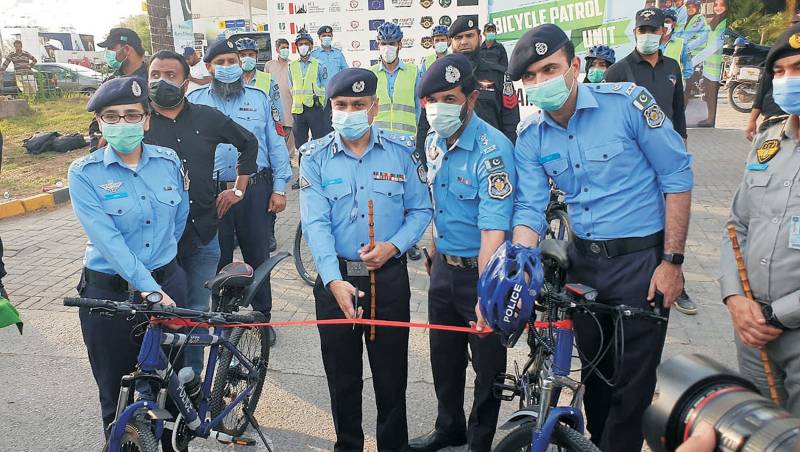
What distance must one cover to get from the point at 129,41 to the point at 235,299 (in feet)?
11.6

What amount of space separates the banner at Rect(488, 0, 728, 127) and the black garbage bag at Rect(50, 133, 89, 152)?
823 centimetres

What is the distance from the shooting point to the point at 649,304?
2523mm

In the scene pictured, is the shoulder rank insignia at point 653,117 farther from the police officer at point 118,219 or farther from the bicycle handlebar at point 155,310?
the police officer at point 118,219

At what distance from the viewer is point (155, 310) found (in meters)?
2.43

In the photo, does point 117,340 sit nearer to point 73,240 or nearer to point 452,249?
point 452,249

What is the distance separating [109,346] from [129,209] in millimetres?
625

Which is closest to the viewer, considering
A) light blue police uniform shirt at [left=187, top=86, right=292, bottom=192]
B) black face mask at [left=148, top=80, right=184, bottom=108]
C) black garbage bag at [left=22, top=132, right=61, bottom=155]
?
black face mask at [left=148, top=80, right=184, bottom=108]

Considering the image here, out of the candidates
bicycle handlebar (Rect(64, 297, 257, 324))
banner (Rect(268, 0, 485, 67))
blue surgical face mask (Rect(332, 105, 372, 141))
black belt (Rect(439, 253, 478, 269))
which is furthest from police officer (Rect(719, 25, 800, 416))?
banner (Rect(268, 0, 485, 67))

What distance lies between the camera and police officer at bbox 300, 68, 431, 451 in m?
2.72

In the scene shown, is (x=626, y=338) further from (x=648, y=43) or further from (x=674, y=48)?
(x=674, y=48)

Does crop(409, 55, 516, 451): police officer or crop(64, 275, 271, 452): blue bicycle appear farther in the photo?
crop(409, 55, 516, 451): police officer

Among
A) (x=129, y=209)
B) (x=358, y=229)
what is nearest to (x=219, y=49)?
(x=129, y=209)

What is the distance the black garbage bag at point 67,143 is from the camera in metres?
11.4

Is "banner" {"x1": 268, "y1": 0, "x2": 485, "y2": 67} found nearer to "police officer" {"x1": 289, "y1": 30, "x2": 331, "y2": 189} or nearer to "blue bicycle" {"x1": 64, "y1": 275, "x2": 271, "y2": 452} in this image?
"police officer" {"x1": 289, "y1": 30, "x2": 331, "y2": 189}
